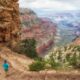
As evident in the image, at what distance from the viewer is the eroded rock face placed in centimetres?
3191

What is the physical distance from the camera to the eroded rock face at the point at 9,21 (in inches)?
1256

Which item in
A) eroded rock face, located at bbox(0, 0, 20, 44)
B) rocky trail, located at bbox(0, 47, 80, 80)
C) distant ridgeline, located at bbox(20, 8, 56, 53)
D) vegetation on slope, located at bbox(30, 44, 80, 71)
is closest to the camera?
rocky trail, located at bbox(0, 47, 80, 80)

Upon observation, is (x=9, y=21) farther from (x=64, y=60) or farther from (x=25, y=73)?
(x=25, y=73)

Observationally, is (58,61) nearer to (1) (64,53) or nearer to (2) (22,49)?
(1) (64,53)

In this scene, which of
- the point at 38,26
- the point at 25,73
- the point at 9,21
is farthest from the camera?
the point at 38,26

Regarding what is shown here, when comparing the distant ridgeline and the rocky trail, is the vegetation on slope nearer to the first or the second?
the rocky trail

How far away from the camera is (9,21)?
3253 centimetres

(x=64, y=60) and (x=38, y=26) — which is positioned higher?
(x=64, y=60)

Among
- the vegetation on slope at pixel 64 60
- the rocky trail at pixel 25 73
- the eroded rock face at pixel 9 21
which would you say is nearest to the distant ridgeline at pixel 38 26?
the eroded rock face at pixel 9 21

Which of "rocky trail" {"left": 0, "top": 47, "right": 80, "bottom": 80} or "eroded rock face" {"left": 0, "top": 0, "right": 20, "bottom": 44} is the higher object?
"eroded rock face" {"left": 0, "top": 0, "right": 20, "bottom": 44}

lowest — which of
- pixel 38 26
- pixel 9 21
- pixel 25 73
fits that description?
pixel 38 26

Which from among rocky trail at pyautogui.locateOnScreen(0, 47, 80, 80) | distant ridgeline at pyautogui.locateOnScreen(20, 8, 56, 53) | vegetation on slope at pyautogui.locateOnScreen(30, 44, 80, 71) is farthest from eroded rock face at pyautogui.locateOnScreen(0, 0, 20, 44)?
distant ridgeline at pyautogui.locateOnScreen(20, 8, 56, 53)

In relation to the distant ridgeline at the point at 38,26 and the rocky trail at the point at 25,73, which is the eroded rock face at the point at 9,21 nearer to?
the rocky trail at the point at 25,73

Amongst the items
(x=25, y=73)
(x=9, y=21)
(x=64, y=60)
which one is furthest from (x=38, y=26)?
(x=25, y=73)
